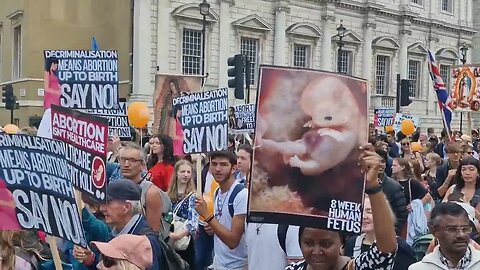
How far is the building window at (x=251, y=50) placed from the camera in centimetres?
3384

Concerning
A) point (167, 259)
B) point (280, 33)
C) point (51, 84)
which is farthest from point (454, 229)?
point (280, 33)

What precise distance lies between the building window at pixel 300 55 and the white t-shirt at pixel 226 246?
3043 centimetres

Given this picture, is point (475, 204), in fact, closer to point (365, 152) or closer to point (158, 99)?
point (365, 152)

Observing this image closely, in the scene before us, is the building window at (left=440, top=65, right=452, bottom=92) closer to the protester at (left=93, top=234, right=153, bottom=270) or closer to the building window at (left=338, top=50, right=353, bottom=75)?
the building window at (left=338, top=50, right=353, bottom=75)

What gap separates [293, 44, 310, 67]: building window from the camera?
118ft

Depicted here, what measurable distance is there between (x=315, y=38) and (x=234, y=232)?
Answer: 31900 mm

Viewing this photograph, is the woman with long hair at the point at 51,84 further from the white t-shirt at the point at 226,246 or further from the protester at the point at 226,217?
the white t-shirt at the point at 226,246

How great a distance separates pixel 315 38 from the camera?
120 ft

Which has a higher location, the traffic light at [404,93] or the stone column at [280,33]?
the stone column at [280,33]

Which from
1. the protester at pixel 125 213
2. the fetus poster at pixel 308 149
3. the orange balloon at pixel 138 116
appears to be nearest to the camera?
the fetus poster at pixel 308 149

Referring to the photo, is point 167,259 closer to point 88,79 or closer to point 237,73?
point 88,79

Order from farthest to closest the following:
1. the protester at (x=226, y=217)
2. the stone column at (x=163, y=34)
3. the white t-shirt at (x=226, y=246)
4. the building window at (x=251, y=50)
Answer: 1. the building window at (x=251, y=50)
2. the stone column at (x=163, y=34)
3. the white t-shirt at (x=226, y=246)
4. the protester at (x=226, y=217)

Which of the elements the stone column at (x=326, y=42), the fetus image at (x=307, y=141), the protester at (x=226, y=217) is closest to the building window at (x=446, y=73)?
the stone column at (x=326, y=42)

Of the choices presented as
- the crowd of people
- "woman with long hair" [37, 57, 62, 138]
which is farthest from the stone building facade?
the crowd of people
